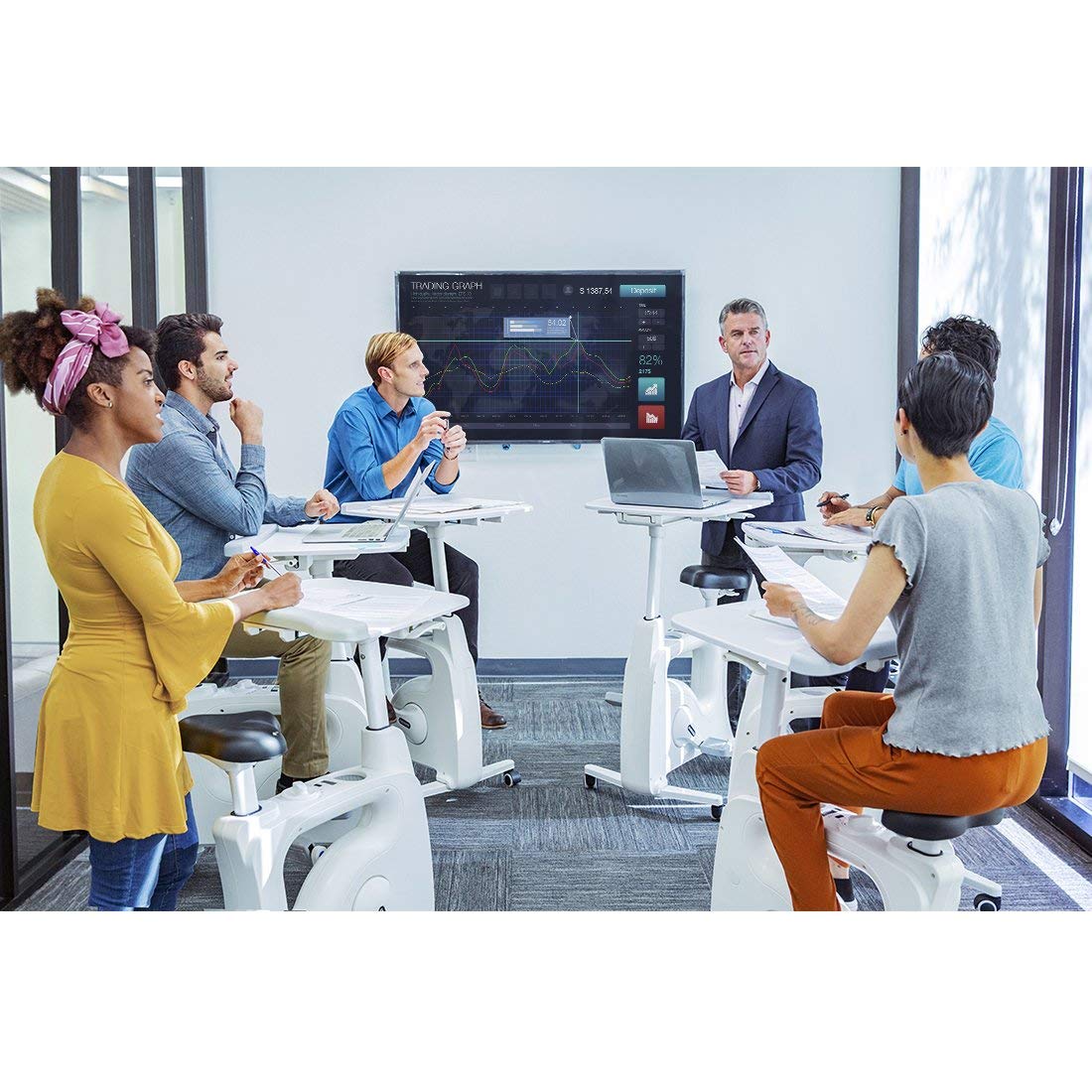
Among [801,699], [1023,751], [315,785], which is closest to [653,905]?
[801,699]

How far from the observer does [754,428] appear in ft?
13.2

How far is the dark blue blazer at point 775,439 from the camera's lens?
3.91 meters

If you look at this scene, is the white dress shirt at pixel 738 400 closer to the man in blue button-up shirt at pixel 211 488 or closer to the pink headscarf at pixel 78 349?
the man in blue button-up shirt at pixel 211 488

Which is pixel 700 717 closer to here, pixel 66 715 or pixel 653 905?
pixel 653 905

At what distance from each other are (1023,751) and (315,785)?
4.84 feet

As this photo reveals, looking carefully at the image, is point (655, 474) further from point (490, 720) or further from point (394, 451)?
point (490, 720)

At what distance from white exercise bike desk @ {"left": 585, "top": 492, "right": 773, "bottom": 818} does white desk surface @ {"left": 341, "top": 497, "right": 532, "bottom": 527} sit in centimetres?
31

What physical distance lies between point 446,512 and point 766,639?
4.84ft

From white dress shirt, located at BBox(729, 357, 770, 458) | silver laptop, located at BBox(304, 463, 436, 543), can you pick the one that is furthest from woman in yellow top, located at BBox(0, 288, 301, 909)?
white dress shirt, located at BBox(729, 357, 770, 458)

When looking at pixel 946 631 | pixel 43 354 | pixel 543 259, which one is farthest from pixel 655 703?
pixel 543 259

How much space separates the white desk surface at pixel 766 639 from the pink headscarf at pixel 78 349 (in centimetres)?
126

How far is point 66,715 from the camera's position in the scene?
77.2 inches

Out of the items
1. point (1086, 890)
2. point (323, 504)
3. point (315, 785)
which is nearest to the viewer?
point (315, 785)

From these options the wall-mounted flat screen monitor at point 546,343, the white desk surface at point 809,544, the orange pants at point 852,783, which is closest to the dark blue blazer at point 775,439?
the white desk surface at point 809,544
